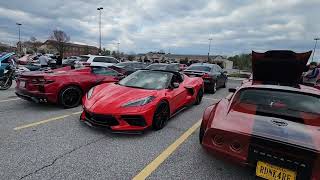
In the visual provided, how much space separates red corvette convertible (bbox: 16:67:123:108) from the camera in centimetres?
602

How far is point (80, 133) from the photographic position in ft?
15.0

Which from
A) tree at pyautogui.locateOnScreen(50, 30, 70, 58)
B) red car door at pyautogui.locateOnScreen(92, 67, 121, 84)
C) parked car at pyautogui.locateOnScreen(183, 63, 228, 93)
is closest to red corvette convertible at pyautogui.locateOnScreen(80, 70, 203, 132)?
red car door at pyautogui.locateOnScreen(92, 67, 121, 84)

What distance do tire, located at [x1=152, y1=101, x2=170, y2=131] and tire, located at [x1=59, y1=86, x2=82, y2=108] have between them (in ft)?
9.30

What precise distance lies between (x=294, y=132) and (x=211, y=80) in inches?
301

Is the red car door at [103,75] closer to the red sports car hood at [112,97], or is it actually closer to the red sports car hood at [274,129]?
the red sports car hood at [112,97]

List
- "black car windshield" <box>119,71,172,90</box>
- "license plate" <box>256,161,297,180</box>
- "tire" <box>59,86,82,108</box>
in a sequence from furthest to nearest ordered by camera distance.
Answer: "tire" <box>59,86,82,108</box> < "black car windshield" <box>119,71,172,90</box> < "license plate" <box>256,161,297,180</box>

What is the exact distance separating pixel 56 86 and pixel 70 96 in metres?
0.53

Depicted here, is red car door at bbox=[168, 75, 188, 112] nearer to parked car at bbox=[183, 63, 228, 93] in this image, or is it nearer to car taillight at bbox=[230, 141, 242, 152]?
car taillight at bbox=[230, 141, 242, 152]

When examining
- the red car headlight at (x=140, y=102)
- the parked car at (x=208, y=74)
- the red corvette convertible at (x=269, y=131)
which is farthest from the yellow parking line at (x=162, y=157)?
the parked car at (x=208, y=74)

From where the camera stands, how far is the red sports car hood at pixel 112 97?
4.48m

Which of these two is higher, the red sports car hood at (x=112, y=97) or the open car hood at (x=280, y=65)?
the open car hood at (x=280, y=65)

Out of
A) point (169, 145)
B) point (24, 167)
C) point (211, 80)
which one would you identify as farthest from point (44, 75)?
point (211, 80)

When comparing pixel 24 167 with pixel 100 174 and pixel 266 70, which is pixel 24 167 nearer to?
pixel 100 174

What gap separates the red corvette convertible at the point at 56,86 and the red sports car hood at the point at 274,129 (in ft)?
14.7
